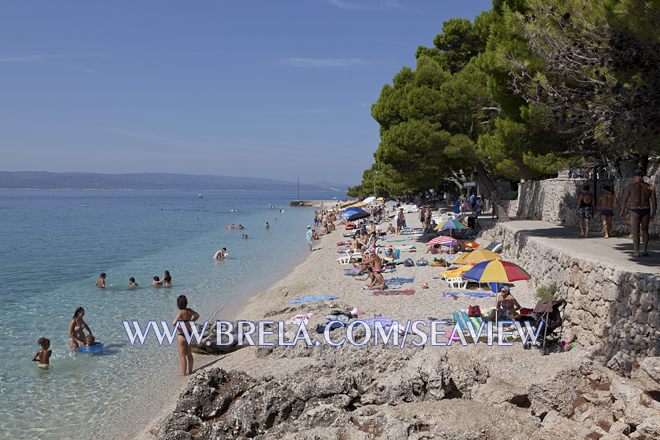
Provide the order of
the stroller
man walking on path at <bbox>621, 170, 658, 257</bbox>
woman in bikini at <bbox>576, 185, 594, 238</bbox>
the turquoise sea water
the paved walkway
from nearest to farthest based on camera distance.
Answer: the stroller, the paved walkway, man walking on path at <bbox>621, 170, 658, 257</bbox>, the turquoise sea water, woman in bikini at <bbox>576, 185, 594, 238</bbox>

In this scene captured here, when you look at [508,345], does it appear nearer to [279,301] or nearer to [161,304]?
[279,301]

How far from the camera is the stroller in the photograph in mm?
8664

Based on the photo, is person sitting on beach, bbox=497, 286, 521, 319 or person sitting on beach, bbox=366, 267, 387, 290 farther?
person sitting on beach, bbox=366, 267, 387, 290

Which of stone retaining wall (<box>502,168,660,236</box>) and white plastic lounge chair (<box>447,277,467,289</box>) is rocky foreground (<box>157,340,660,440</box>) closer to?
white plastic lounge chair (<box>447,277,467,289</box>)

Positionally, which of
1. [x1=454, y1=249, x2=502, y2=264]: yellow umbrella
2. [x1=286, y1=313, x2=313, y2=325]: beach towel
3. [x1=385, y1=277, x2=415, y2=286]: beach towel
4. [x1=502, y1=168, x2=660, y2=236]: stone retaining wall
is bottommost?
[x1=286, y1=313, x2=313, y2=325]: beach towel

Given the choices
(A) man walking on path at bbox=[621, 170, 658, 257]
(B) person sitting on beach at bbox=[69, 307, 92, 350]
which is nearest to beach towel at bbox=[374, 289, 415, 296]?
(A) man walking on path at bbox=[621, 170, 658, 257]

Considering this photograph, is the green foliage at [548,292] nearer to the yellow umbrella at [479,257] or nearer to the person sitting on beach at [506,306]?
the person sitting on beach at [506,306]

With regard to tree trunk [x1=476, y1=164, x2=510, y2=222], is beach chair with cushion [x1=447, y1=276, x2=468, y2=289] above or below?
below

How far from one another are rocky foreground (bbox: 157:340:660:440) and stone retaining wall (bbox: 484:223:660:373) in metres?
0.63

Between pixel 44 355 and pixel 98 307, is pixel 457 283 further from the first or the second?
pixel 98 307

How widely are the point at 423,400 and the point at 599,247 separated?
22.9ft

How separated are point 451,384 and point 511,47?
772 cm

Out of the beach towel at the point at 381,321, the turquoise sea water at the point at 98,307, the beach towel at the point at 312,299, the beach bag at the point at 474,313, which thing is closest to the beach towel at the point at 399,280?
the beach towel at the point at 312,299

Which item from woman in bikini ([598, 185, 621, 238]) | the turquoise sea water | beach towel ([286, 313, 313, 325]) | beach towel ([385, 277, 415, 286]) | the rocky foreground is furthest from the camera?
beach towel ([385, 277, 415, 286])
